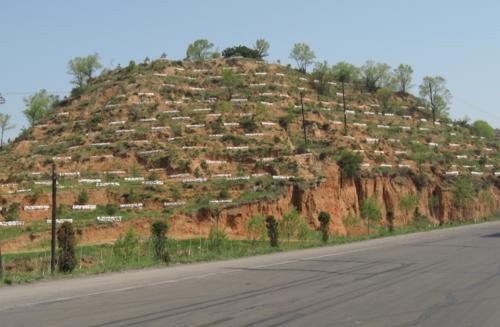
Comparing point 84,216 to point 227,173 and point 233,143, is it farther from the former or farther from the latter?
point 233,143

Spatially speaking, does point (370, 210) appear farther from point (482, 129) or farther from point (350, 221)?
point (482, 129)

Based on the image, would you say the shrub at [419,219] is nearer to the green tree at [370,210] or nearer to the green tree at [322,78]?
the green tree at [370,210]

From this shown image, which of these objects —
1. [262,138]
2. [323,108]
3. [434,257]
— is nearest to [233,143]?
[262,138]

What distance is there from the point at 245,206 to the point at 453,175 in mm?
31768

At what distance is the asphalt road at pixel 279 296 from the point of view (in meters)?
10.1

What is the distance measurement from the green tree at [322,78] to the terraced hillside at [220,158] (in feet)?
7.28

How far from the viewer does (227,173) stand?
58.7 meters

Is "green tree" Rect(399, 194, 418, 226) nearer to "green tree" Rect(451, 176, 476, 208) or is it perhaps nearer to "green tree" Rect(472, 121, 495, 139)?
"green tree" Rect(451, 176, 476, 208)

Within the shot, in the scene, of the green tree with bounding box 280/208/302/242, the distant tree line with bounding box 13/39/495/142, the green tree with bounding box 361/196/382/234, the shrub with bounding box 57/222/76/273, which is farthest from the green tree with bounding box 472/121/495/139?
the shrub with bounding box 57/222/76/273

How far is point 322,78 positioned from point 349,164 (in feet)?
140

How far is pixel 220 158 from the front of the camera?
61.3 meters

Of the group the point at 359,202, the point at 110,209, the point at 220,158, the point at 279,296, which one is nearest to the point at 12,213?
the point at 110,209

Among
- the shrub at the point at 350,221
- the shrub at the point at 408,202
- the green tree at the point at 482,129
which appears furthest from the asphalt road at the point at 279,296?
the green tree at the point at 482,129

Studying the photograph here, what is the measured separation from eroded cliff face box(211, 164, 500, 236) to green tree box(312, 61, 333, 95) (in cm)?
3231
